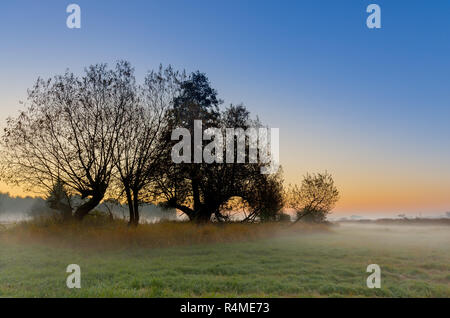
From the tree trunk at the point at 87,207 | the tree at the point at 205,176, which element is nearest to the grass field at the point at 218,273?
the tree trunk at the point at 87,207

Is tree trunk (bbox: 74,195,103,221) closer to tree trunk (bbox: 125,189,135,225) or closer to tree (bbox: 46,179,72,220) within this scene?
tree (bbox: 46,179,72,220)

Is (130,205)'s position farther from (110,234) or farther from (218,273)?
(218,273)

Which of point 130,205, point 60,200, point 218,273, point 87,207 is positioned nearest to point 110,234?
point 130,205

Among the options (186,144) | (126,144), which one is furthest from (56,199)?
(186,144)

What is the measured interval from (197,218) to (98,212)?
29.8 ft

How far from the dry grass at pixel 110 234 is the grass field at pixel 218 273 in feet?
2.42

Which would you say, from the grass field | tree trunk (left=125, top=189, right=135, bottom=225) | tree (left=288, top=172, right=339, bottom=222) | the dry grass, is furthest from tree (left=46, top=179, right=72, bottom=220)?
tree (left=288, top=172, right=339, bottom=222)

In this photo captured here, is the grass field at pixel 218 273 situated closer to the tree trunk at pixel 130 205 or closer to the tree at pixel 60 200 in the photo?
the tree trunk at pixel 130 205

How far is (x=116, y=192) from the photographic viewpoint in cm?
2780

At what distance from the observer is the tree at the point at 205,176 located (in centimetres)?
2891

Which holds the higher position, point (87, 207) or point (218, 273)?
point (87, 207)

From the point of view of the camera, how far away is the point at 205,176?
3095cm

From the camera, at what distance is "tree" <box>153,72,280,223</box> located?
28906 millimetres

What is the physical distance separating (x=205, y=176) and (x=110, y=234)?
11.5 m
